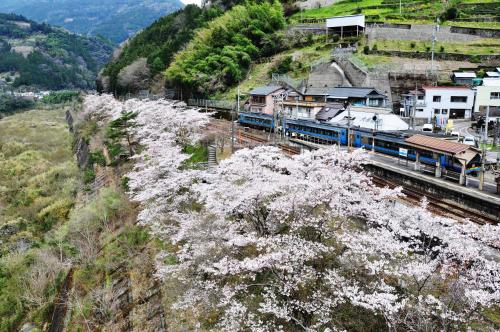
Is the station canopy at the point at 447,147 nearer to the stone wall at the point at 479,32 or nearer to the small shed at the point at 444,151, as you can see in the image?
the small shed at the point at 444,151

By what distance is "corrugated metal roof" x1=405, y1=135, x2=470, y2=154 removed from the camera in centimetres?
1852

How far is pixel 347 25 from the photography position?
5572cm

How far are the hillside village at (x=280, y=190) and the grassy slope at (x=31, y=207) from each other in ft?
0.58

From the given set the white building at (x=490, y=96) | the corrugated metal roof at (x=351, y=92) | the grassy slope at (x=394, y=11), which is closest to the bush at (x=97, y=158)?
the corrugated metal roof at (x=351, y=92)

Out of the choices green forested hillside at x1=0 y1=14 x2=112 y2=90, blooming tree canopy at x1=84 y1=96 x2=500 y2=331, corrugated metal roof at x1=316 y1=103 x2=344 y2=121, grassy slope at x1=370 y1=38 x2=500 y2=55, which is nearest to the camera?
blooming tree canopy at x1=84 y1=96 x2=500 y2=331

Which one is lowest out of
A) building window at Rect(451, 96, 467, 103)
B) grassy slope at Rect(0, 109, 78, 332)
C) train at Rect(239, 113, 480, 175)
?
grassy slope at Rect(0, 109, 78, 332)

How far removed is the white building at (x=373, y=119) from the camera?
2949cm

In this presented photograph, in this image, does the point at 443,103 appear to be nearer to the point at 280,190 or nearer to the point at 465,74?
the point at 465,74

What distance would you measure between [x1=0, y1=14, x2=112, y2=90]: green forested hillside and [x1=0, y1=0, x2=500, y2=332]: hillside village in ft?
247

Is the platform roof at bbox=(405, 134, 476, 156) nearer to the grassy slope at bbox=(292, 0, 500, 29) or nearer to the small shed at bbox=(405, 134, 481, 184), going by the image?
the small shed at bbox=(405, 134, 481, 184)

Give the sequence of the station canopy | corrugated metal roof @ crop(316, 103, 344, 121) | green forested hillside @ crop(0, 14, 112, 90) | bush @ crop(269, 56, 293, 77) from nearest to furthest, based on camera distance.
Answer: the station canopy
corrugated metal roof @ crop(316, 103, 344, 121)
bush @ crop(269, 56, 293, 77)
green forested hillside @ crop(0, 14, 112, 90)

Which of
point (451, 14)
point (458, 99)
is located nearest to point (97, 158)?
point (458, 99)

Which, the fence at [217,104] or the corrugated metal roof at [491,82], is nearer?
the corrugated metal roof at [491,82]

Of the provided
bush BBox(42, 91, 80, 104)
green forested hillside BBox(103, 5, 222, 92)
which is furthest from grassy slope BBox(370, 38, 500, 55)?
bush BBox(42, 91, 80, 104)
